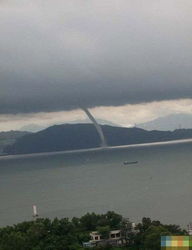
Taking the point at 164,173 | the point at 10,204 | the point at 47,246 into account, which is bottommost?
the point at 47,246

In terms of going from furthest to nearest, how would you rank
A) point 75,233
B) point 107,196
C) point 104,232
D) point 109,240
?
1. point 107,196
2. point 109,240
3. point 104,232
4. point 75,233

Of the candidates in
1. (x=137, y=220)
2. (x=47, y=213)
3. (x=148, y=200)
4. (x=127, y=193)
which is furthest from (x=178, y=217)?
(x=127, y=193)

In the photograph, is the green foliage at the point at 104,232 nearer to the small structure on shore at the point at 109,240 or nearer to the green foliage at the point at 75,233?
the green foliage at the point at 75,233

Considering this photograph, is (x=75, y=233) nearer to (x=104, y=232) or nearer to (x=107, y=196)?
(x=104, y=232)

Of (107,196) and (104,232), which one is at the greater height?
(107,196)

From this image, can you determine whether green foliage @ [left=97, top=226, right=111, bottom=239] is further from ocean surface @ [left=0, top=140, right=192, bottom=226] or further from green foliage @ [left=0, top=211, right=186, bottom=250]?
ocean surface @ [left=0, top=140, right=192, bottom=226]

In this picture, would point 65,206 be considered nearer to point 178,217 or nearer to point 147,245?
point 178,217

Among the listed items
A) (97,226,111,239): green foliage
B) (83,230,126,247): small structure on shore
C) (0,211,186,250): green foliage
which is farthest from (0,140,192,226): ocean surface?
(97,226,111,239): green foliage

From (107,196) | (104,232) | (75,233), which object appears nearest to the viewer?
(75,233)

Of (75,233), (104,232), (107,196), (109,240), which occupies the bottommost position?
(109,240)

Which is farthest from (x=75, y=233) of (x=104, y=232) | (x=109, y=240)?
(x=109, y=240)

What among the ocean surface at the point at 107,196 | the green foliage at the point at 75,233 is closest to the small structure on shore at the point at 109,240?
the green foliage at the point at 75,233
